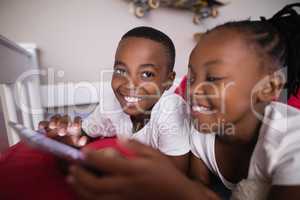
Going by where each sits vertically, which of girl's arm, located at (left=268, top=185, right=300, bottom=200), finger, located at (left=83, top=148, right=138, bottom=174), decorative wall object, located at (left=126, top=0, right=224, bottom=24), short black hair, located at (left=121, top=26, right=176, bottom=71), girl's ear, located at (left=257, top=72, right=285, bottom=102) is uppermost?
decorative wall object, located at (left=126, top=0, right=224, bottom=24)

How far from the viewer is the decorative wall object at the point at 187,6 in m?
0.48

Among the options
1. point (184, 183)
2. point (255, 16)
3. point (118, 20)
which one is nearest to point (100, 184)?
point (184, 183)

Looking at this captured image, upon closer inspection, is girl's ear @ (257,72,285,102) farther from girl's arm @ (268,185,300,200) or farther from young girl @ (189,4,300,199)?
girl's arm @ (268,185,300,200)

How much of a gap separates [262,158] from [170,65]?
0.59 feet

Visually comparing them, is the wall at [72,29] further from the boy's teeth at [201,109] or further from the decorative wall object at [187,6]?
the boy's teeth at [201,109]

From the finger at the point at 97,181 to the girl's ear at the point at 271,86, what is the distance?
0.22 meters

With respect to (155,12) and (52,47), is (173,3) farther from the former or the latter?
(52,47)

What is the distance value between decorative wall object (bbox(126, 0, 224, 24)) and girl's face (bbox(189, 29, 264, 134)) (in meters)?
0.24

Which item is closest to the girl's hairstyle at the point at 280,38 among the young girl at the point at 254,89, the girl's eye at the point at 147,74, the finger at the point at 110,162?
the young girl at the point at 254,89

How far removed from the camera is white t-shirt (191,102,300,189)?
9.0 inches

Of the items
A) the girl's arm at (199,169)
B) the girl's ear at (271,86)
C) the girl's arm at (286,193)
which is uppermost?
the girl's ear at (271,86)

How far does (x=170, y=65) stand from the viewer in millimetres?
355

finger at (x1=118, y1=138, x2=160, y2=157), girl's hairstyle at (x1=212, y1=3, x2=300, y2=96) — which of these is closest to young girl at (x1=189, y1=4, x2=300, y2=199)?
girl's hairstyle at (x1=212, y1=3, x2=300, y2=96)

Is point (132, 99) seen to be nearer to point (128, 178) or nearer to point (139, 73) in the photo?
point (139, 73)
